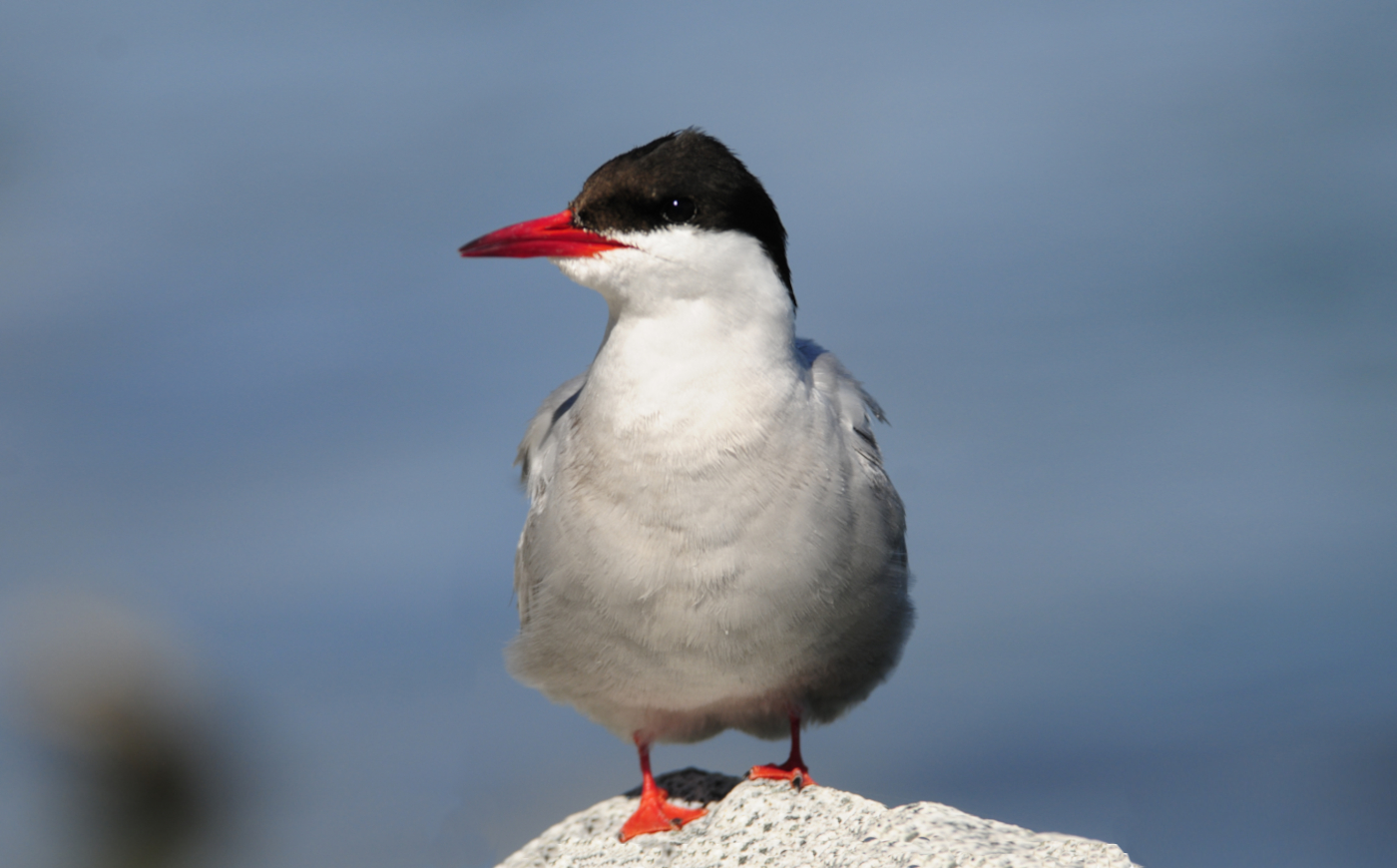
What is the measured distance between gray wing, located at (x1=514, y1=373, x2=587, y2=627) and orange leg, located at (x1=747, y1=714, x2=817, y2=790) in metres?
1.08

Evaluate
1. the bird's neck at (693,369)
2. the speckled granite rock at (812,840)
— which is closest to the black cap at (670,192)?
the bird's neck at (693,369)

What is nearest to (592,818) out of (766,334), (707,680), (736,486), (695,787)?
(695,787)

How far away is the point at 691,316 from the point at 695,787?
222cm

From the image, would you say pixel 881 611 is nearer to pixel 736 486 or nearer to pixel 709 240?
pixel 736 486

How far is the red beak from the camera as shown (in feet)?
14.2

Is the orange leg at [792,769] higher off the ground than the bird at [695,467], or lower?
lower

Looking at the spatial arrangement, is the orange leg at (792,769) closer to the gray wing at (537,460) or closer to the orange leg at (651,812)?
the orange leg at (651,812)

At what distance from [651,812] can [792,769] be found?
574mm

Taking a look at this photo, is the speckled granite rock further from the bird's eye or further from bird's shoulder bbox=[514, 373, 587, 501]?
the bird's eye

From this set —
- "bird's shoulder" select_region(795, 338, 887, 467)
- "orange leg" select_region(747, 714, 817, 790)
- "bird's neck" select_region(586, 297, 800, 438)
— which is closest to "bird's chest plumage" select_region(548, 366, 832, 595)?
"bird's neck" select_region(586, 297, 800, 438)

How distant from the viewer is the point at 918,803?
4.30 metres

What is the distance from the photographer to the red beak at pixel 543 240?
14.2 feet

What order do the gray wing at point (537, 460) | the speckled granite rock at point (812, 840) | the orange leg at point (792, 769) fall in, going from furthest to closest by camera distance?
the gray wing at point (537, 460) < the orange leg at point (792, 769) < the speckled granite rock at point (812, 840)

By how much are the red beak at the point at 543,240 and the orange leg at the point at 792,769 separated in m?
2.03
